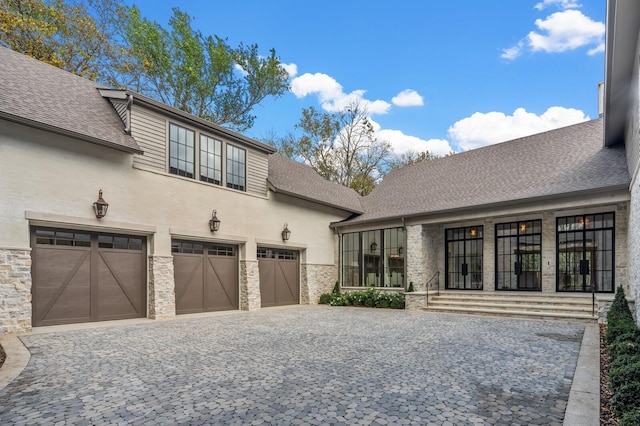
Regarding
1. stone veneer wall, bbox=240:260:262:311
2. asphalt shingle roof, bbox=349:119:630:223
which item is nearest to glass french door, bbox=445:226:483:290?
asphalt shingle roof, bbox=349:119:630:223

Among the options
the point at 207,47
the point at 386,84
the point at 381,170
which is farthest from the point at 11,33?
the point at 381,170

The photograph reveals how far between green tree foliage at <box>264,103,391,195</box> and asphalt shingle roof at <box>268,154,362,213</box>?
28.5 feet

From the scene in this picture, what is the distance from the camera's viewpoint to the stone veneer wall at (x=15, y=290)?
7976mm

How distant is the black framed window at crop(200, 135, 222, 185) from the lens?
489 inches

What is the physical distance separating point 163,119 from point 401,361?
9616mm

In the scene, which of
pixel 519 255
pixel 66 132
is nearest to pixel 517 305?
pixel 519 255

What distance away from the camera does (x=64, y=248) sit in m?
9.32

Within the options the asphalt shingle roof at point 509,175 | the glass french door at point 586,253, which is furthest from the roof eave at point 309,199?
the glass french door at point 586,253

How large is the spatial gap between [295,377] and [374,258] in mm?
11457

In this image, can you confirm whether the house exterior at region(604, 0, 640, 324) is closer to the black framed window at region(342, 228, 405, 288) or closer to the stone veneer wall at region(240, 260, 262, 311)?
the black framed window at region(342, 228, 405, 288)

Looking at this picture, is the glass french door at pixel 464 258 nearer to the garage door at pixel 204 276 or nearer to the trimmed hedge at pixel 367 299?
the trimmed hedge at pixel 367 299

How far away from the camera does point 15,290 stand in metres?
8.15

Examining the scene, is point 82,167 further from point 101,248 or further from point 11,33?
point 11,33

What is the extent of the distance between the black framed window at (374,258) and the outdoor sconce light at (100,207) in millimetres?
10297
